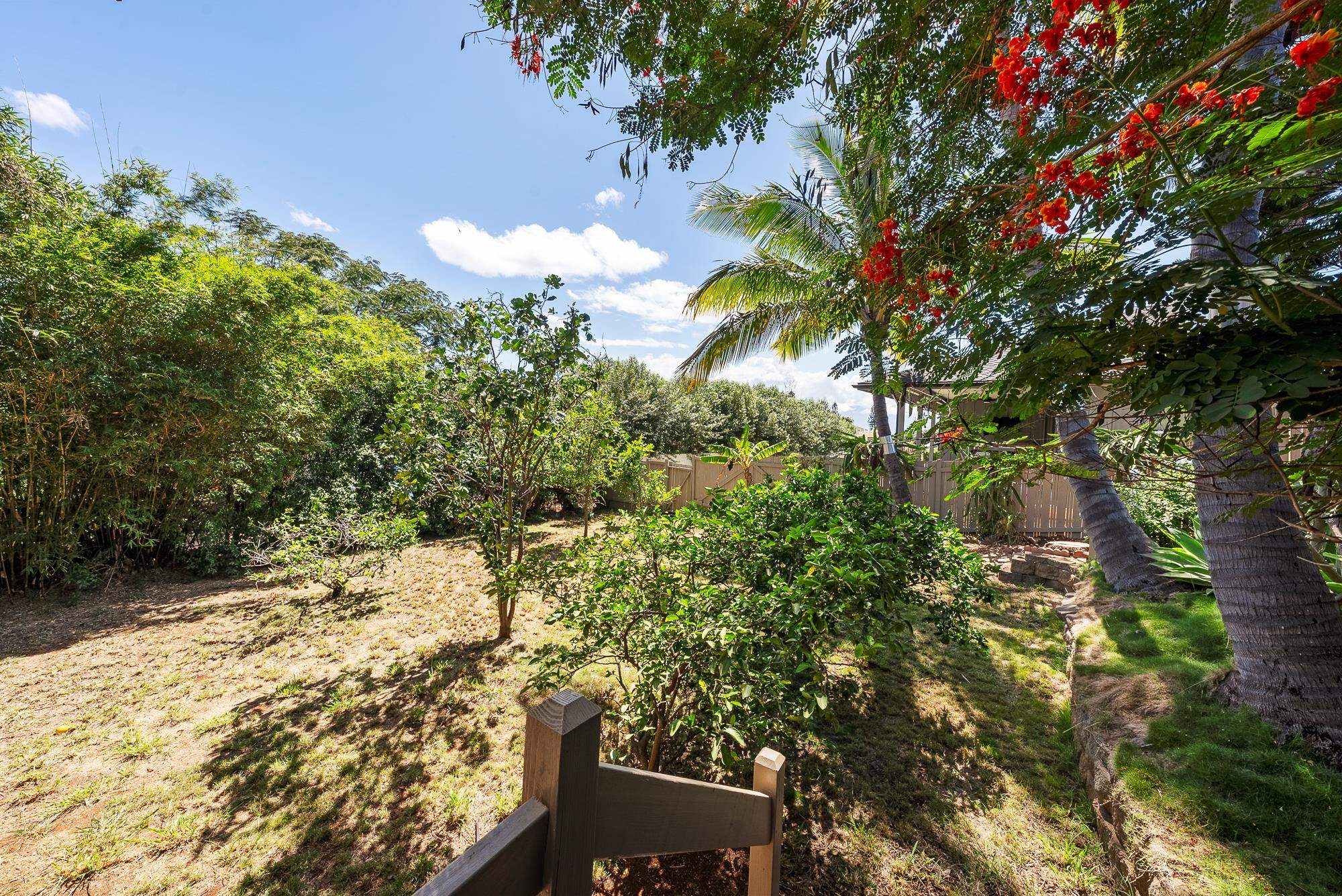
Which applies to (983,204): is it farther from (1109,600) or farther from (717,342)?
(717,342)

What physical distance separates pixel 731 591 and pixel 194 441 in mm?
6986

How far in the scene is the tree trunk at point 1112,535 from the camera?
4.16 m

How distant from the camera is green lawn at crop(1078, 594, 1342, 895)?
1695 millimetres

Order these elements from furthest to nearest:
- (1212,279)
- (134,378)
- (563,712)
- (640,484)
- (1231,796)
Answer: (640,484)
(134,378)
(1231,796)
(1212,279)
(563,712)

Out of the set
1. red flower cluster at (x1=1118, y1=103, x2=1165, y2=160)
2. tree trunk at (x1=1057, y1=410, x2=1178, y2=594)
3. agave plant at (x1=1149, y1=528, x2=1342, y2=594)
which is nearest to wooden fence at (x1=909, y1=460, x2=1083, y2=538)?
tree trunk at (x1=1057, y1=410, x2=1178, y2=594)

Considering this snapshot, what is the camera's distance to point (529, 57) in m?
2.68

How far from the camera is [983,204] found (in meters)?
2.38

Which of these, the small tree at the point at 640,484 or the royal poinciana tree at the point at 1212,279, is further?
the small tree at the point at 640,484

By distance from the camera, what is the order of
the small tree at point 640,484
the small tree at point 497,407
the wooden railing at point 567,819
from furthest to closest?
the small tree at point 640,484 → the small tree at point 497,407 → the wooden railing at point 567,819

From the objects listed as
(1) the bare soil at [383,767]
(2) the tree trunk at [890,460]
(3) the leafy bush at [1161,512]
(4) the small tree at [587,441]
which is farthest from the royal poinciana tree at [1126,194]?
(3) the leafy bush at [1161,512]

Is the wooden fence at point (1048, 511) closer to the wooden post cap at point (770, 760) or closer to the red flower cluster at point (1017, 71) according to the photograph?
the red flower cluster at point (1017, 71)

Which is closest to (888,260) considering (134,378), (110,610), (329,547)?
(329,547)

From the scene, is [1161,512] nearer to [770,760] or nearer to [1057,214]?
[1057,214]

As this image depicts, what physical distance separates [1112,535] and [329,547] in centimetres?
869
